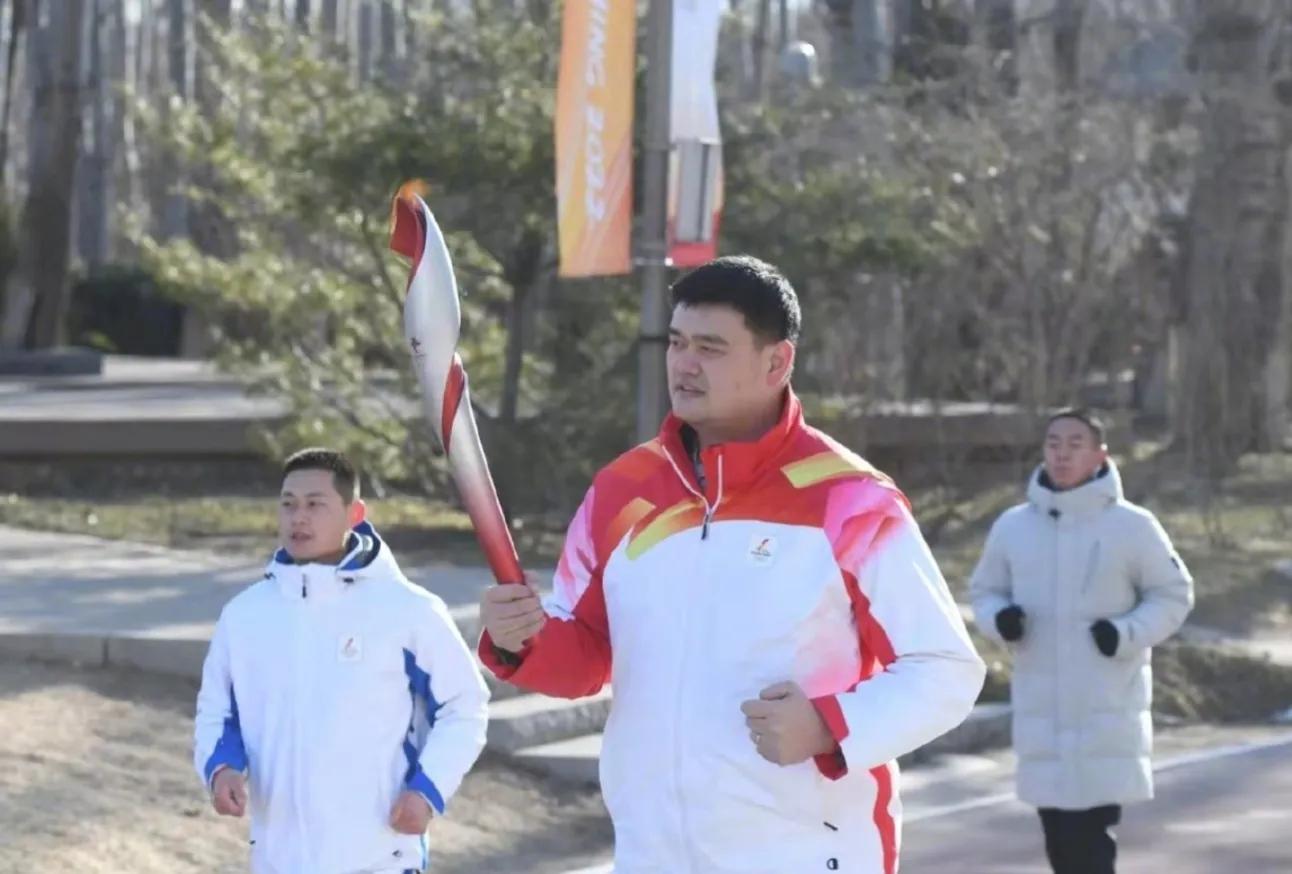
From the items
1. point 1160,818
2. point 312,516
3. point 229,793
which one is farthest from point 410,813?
point 1160,818

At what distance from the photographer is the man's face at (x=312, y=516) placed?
5.41 metres

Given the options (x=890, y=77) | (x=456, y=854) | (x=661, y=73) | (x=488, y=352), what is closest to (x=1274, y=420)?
(x=890, y=77)

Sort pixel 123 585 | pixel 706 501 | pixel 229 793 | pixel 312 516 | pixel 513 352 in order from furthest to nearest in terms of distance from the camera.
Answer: pixel 513 352
pixel 123 585
pixel 312 516
pixel 229 793
pixel 706 501

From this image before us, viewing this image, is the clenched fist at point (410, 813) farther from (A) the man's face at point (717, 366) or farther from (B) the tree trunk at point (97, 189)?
(B) the tree trunk at point (97, 189)

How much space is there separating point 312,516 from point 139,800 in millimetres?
3342

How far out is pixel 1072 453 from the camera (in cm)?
759

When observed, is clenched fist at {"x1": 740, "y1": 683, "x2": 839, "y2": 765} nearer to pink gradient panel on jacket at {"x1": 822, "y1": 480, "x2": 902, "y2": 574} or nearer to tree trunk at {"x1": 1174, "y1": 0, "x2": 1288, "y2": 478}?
pink gradient panel on jacket at {"x1": 822, "y1": 480, "x2": 902, "y2": 574}

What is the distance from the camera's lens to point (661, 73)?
11.0 m

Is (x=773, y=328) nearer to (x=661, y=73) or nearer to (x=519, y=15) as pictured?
(x=661, y=73)

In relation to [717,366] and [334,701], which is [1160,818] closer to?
[334,701]

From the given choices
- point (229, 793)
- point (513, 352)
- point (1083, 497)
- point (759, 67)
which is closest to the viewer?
point (229, 793)

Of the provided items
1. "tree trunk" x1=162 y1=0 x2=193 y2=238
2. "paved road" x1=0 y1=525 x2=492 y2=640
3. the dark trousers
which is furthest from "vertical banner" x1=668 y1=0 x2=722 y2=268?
"tree trunk" x1=162 y1=0 x2=193 y2=238

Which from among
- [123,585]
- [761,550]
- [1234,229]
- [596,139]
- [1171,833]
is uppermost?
[1234,229]

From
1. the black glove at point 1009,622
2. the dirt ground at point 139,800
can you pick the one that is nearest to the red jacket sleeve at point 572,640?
the black glove at point 1009,622
